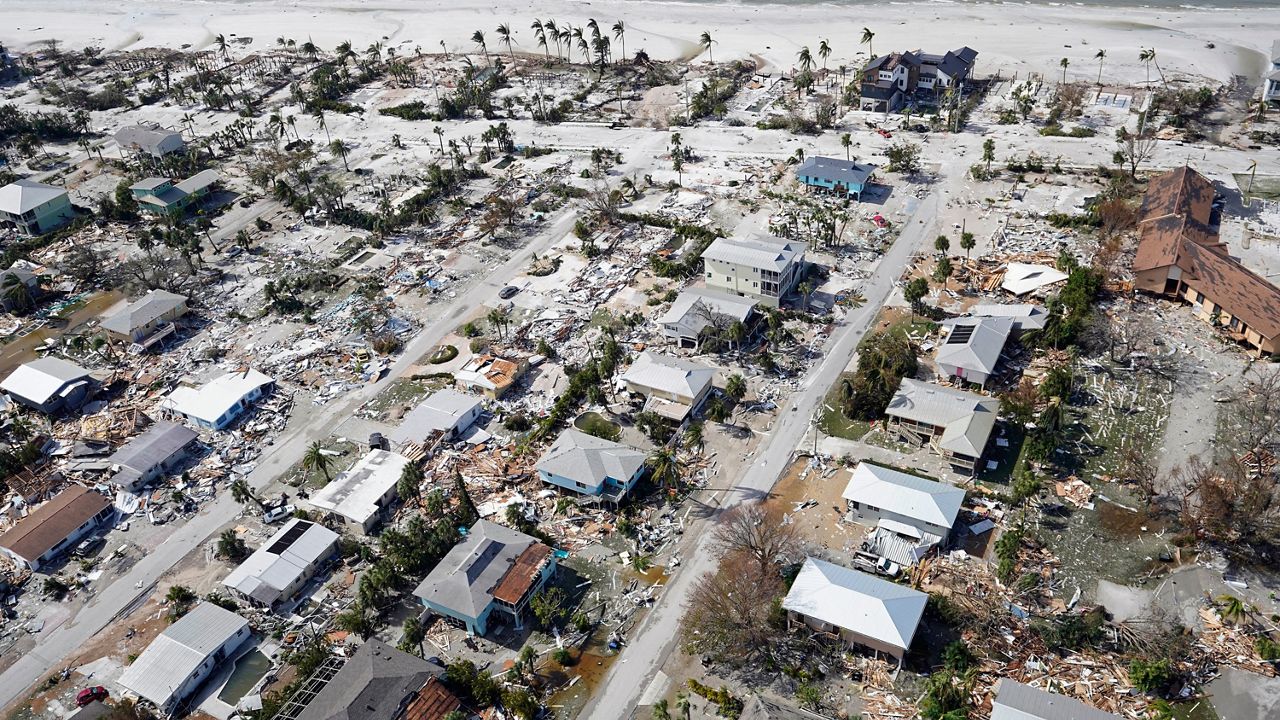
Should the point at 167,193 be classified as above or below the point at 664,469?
above

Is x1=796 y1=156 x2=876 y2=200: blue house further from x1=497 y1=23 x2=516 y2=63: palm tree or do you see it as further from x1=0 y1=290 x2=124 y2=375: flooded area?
x1=0 y1=290 x2=124 y2=375: flooded area

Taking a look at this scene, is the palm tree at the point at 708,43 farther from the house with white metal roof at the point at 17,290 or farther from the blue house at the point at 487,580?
the blue house at the point at 487,580

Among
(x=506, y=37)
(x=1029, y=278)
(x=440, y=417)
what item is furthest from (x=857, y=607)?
(x=506, y=37)

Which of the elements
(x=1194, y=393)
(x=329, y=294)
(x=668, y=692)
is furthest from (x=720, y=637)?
(x=329, y=294)

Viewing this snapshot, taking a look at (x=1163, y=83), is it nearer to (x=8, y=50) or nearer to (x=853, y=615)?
(x=853, y=615)

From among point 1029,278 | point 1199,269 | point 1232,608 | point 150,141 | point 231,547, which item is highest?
point 150,141

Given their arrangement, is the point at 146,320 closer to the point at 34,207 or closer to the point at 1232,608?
the point at 34,207
